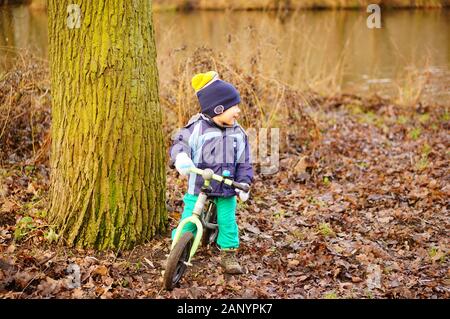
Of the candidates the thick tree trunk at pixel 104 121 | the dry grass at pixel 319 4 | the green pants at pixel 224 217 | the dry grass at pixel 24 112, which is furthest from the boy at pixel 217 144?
the dry grass at pixel 319 4

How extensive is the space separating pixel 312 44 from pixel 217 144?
654cm

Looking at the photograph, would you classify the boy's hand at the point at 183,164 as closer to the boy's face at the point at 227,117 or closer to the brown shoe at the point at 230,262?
the boy's face at the point at 227,117

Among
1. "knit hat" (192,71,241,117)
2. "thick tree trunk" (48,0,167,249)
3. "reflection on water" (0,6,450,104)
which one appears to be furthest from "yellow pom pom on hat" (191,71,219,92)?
"reflection on water" (0,6,450,104)

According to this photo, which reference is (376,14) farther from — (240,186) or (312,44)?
(240,186)

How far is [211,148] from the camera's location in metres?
4.25

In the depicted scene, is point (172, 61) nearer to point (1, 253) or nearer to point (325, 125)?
A: point (325, 125)

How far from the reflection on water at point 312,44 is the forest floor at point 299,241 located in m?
2.37

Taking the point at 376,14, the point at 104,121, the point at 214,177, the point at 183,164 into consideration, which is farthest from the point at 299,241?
the point at 376,14

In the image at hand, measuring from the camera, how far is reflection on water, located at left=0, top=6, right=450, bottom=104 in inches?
333

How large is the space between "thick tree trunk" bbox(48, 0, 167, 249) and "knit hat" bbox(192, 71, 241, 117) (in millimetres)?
506

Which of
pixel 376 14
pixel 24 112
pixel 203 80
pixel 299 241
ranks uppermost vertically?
pixel 376 14

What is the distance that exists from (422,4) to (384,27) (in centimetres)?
301

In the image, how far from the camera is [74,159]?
14.3 ft

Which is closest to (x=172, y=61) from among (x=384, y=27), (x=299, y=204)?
(x=299, y=204)
